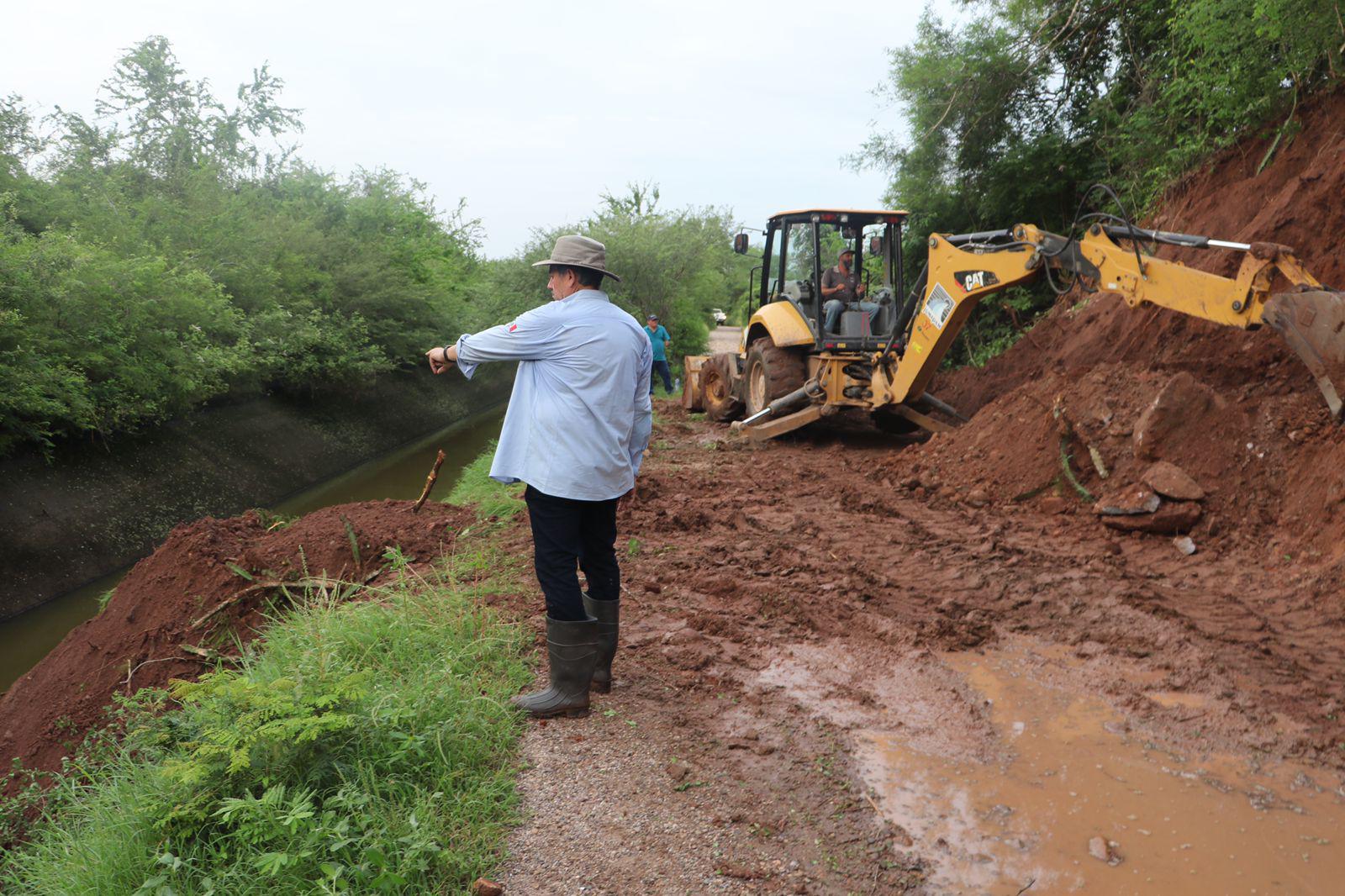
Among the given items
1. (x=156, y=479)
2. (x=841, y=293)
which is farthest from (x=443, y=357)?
(x=156, y=479)

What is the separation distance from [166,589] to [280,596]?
0.83m

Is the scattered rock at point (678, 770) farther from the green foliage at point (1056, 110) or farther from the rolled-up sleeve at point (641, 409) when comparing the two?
the green foliage at point (1056, 110)

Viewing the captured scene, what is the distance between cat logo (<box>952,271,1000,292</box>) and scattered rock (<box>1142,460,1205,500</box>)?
2.53 meters

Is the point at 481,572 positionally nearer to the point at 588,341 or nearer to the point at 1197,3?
the point at 588,341

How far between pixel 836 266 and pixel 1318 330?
235 inches

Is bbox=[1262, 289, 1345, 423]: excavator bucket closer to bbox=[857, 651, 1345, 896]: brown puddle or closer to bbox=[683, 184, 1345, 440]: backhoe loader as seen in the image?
bbox=[683, 184, 1345, 440]: backhoe loader

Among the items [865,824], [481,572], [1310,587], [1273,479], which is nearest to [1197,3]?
[1273,479]

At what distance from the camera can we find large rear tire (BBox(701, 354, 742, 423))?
14008 millimetres

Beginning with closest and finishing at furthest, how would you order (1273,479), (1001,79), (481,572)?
1. (481,572)
2. (1273,479)
3. (1001,79)

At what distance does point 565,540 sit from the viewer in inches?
158

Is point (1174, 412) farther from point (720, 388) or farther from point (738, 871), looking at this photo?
point (720, 388)

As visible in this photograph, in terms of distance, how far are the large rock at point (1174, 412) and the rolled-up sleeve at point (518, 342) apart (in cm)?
548

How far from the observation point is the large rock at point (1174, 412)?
7348 millimetres

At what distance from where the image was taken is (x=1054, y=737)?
13.2 feet
